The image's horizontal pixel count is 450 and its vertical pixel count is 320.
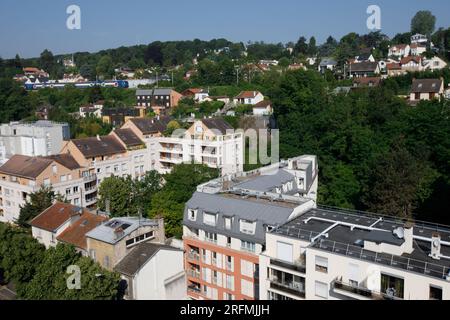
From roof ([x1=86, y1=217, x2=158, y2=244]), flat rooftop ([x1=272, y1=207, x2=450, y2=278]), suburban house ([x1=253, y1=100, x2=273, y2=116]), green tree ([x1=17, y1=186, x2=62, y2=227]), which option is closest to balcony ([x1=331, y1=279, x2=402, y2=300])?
flat rooftop ([x1=272, y1=207, x2=450, y2=278])

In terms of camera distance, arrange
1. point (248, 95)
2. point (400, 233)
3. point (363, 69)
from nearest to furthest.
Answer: point (400, 233)
point (248, 95)
point (363, 69)

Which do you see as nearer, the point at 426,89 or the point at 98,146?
the point at 98,146

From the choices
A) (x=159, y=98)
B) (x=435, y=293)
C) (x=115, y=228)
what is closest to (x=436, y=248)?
(x=435, y=293)

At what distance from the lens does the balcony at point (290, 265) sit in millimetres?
15452

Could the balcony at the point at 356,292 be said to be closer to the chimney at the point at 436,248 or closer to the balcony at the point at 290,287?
the balcony at the point at 290,287

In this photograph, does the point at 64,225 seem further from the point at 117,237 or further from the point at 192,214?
the point at 192,214

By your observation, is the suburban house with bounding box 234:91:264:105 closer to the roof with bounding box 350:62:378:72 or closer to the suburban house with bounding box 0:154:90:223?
the roof with bounding box 350:62:378:72

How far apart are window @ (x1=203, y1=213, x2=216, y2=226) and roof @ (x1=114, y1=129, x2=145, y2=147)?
19876 mm

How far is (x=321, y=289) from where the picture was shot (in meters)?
14.8

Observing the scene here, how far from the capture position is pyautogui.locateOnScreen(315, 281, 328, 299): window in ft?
48.2

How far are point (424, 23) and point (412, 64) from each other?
25.8m

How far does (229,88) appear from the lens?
61594mm

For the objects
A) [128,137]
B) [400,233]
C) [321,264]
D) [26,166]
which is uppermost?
[128,137]
